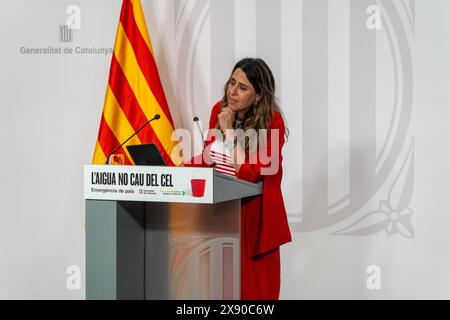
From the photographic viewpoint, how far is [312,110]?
3.70 m

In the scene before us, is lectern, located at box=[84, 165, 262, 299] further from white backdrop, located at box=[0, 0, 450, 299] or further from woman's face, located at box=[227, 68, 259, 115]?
white backdrop, located at box=[0, 0, 450, 299]

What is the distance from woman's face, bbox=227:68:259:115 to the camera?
278 centimetres

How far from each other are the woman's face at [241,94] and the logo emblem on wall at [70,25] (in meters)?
1.56

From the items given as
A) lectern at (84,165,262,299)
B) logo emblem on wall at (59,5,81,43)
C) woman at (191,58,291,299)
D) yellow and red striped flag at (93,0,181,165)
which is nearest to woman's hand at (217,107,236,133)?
woman at (191,58,291,299)

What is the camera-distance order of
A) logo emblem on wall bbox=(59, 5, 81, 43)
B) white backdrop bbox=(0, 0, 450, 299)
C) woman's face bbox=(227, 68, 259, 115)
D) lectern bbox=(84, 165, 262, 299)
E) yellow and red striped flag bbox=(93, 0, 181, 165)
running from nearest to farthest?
1. lectern bbox=(84, 165, 262, 299)
2. woman's face bbox=(227, 68, 259, 115)
3. yellow and red striped flag bbox=(93, 0, 181, 165)
4. white backdrop bbox=(0, 0, 450, 299)
5. logo emblem on wall bbox=(59, 5, 81, 43)

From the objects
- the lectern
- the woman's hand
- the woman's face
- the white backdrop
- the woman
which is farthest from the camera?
the white backdrop

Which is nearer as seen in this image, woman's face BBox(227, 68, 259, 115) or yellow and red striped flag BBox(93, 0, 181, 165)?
woman's face BBox(227, 68, 259, 115)

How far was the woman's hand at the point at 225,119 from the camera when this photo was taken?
2682 mm

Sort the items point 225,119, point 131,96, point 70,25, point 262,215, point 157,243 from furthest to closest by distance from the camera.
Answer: point 70,25
point 131,96
point 225,119
point 262,215
point 157,243

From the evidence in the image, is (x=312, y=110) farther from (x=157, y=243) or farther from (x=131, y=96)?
(x=157, y=243)

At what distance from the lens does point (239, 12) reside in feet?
12.3

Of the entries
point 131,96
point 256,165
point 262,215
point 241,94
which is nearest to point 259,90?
point 241,94

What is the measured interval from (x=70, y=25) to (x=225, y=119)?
173 cm

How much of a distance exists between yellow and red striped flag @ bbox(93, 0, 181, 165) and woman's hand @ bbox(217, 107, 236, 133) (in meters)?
0.80
